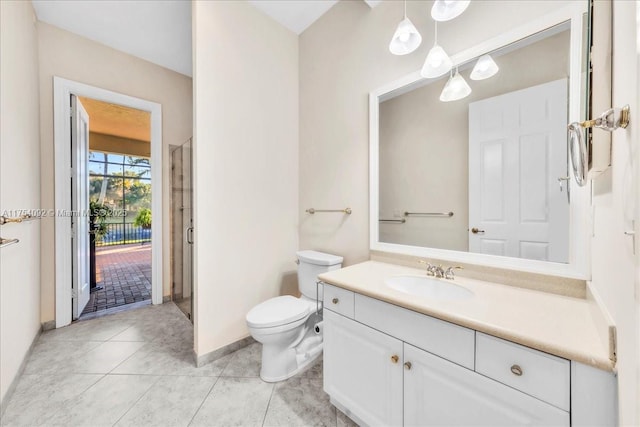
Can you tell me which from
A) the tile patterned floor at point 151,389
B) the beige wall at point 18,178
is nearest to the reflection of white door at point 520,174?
the tile patterned floor at point 151,389

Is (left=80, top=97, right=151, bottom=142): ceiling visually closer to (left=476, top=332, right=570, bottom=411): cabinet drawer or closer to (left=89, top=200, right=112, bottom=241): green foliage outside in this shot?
(left=89, top=200, right=112, bottom=241): green foliage outside

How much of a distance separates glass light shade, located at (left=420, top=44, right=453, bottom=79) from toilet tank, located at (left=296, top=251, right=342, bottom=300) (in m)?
1.33

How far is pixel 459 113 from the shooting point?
143cm

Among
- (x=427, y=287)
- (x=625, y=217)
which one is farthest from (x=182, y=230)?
(x=625, y=217)

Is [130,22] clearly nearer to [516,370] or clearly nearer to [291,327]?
[291,327]

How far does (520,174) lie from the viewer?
1213mm

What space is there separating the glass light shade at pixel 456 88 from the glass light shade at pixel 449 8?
0.31 metres

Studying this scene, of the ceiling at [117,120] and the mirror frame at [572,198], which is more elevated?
the ceiling at [117,120]

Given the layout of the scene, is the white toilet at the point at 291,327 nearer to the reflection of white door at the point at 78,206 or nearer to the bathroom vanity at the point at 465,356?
the bathroom vanity at the point at 465,356

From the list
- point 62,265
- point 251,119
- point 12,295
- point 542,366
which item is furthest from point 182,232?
point 542,366

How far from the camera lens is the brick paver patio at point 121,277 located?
9.62 feet

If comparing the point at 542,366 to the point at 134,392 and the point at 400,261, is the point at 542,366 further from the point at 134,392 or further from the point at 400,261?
the point at 134,392

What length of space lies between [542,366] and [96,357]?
2667mm

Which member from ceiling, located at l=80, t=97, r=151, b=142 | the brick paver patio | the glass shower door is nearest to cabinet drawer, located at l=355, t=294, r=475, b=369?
the glass shower door
